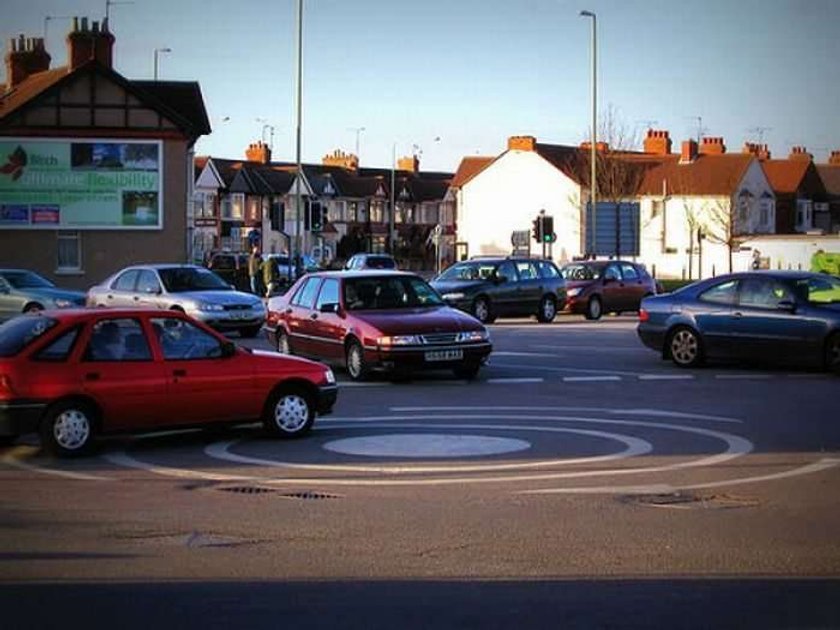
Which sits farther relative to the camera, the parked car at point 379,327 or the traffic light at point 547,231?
the traffic light at point 547,231

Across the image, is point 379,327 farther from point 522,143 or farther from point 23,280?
point 522,143

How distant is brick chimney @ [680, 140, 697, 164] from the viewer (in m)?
78.3

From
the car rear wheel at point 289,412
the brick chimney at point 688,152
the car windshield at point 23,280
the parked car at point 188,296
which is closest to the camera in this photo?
the car rear wheel at point 289,412

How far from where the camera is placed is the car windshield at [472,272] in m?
31.8

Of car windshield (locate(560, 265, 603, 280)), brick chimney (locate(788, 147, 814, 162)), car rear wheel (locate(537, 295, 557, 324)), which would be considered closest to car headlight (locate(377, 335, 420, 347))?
car rear wheel (locate(537, 295, 557, 324))

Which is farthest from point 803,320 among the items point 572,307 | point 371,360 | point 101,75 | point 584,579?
point 101,75

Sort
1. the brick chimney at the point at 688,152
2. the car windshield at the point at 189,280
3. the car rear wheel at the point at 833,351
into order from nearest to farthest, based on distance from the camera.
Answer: the car rear wheel at the point at 833,351 → the car windshield at the point at 189,280 → the brick chimney at the point at 688,152

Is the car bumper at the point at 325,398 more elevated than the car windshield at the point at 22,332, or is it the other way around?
the car windshield at the point at 22,332

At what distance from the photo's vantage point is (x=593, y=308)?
115 ft

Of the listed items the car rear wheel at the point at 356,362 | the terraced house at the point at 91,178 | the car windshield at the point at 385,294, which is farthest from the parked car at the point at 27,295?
the terraced house at the point at 91,178

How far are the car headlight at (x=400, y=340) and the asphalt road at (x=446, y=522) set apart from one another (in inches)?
88.7

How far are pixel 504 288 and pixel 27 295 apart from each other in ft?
38.3

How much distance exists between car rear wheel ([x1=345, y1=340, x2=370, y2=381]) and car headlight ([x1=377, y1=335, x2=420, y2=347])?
48 centimetres

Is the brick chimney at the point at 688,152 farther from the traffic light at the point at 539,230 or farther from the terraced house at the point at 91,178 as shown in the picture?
the terraced house at the point at 91,178
